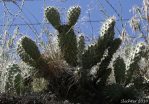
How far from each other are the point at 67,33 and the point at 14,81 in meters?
0.50

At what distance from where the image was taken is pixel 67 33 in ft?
11.5

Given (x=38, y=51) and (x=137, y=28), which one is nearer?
(x=38, y=51)

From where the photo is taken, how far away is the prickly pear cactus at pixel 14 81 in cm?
342

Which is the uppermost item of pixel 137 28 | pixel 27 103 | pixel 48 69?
pixel 137 28

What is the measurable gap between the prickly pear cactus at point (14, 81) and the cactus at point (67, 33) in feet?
1.16

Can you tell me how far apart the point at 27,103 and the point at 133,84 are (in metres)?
0.85

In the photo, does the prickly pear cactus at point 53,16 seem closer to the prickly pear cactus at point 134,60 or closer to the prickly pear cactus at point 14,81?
the prickly pear cactus at point 14,81

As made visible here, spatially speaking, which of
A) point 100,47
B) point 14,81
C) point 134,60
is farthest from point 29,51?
point 134,60

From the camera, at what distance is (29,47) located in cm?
345

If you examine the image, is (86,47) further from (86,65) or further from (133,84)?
(133,84)

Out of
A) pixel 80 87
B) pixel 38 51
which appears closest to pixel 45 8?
pixel 38 51

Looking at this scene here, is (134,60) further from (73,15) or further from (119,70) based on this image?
(73,15)

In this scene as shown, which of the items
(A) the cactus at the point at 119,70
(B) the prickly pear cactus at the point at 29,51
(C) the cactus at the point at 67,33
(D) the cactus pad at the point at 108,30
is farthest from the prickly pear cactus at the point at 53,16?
(A) the cactus at the point at 119,70

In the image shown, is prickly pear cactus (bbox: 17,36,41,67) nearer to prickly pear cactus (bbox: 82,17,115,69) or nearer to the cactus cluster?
the cactus cluster
